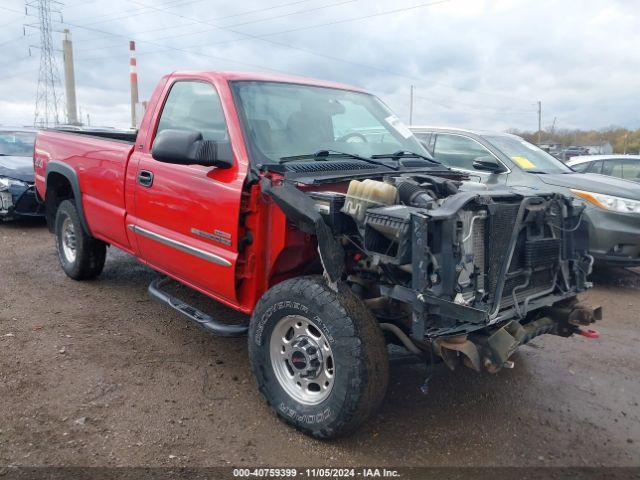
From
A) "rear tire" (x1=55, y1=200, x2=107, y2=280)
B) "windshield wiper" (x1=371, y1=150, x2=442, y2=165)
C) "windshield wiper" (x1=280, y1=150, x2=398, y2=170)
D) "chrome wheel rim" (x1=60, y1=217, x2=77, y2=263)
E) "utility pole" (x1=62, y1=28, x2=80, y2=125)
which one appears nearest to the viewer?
"windshield wiper" (x1=280, y1=150, x2=398, y2=170)

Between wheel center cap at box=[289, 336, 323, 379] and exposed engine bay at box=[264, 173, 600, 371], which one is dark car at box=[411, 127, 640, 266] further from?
wheel center cap at box=[289, 336, 323, 379]

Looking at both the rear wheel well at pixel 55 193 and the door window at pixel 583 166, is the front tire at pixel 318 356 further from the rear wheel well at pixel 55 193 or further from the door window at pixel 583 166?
the door window at pixel 583 166

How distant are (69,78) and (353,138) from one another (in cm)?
3576

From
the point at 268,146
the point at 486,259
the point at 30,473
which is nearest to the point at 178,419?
the point at 30,473

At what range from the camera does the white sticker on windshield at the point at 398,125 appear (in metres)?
4.48

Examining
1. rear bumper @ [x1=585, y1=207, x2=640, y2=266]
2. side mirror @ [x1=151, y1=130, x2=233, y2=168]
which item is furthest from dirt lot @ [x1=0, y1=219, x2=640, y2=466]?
side mirror @ [x1=151, y1=130, x2=233, y2=168]

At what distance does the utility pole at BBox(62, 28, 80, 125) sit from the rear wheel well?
30497mm

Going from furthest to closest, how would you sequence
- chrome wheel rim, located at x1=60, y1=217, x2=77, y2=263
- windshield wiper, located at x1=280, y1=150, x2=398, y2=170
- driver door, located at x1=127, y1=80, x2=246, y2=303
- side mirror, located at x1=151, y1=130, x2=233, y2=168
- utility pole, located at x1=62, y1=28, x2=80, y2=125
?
utility pole, located at x1=62, y1=28, x2=80, y2=125 < chrome wheel rim, located at x1=60, y1=217, x2=77, y2=263 < windshield wiper, located at x1=280, y1=150, x2=398, y2=170 < driver door, located at x1=127, y1=80, x2=246, y2=303 < side mirror, located at x1=151, y1=130, x2=233, y2=168

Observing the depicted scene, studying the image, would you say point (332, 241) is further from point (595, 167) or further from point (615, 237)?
point (595, 167)

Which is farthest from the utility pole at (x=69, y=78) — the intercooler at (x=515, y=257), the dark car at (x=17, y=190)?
the intercooler at (x=515, y=257)

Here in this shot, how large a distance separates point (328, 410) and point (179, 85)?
108 inches

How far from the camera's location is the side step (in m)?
3.55

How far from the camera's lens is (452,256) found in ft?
8.69

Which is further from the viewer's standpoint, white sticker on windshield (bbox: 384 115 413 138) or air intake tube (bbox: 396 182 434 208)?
white sticker on windshield (bbox: 384 115 413 138)
